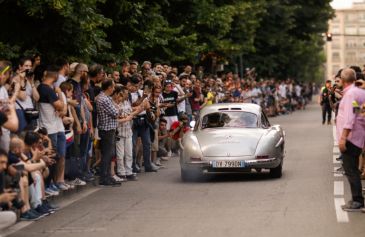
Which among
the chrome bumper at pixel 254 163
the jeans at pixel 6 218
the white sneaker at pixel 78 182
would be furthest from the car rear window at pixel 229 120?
the jeans at pixel 6 218

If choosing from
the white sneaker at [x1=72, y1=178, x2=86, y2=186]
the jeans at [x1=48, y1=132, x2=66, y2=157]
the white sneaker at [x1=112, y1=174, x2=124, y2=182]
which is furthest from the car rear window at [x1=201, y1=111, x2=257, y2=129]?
the jeans at [x1=48, y1=132, x2=66, y2=157]

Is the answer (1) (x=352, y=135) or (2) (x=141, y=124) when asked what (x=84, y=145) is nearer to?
(2) (x=141, y=124)

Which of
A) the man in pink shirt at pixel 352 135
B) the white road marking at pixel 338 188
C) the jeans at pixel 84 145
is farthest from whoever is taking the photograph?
the jeans at pixel 84 145

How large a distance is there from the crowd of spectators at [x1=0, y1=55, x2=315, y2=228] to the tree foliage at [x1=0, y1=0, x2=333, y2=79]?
77 centimetres

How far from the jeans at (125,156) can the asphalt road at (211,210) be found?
0.41 meters

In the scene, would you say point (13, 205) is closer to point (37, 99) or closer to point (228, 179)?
point (37, 99)

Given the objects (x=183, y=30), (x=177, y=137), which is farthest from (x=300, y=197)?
(x=183, y=30)

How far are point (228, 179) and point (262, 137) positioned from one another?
98 centimetres

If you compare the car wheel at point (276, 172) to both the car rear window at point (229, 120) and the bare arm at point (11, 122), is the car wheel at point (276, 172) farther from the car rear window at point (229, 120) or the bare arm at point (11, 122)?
the bare arm at point (11, 122)

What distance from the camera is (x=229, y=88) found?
3869 cm

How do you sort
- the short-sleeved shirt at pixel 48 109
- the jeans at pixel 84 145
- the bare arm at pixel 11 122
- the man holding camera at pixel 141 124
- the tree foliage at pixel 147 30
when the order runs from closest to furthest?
the bare arm at pixel 11 122 < the short-sleeved shirt at pixel 48 109 < the jeans at pixel 84 145 < the tree foliage at pixel 147 30 < the man holding camera at pixel 141 124

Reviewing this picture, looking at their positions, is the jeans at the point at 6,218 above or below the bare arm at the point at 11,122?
below

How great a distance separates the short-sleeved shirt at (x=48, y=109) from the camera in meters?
15.5

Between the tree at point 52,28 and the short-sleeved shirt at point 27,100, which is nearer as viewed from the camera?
the short-sleeved shirt at point 27,100
